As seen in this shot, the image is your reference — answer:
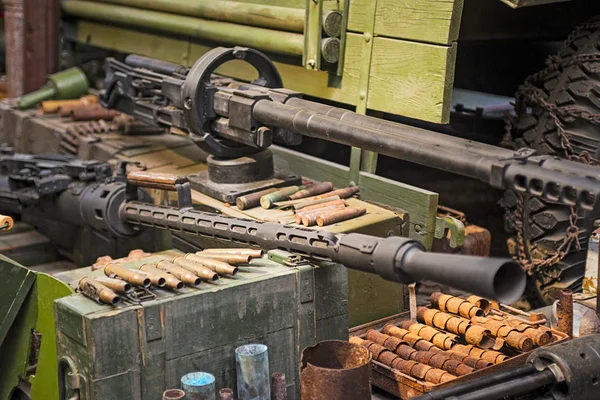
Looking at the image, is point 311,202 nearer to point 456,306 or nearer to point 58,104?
point 456,306

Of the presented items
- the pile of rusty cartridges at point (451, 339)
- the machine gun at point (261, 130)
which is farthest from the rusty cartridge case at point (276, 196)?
the pile of rusty cartridges at point (451, 339)

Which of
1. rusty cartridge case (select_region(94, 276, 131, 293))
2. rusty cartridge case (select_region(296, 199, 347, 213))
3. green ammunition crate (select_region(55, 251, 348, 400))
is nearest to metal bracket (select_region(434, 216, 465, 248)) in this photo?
rusty cartridge case (select_region(296, 199, 347, 213))

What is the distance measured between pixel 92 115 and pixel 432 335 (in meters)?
4.65

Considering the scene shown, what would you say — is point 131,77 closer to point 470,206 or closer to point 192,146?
point 192,146

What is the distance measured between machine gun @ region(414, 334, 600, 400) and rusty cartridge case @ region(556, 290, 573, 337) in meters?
0.74

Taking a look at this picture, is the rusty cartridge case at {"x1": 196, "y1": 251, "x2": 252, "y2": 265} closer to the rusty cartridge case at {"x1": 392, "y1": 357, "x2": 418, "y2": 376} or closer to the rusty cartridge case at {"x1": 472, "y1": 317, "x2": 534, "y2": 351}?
the rusty cartridge case at {"x1": 392, "y1": 357, "x2": 418, "y2": 376}

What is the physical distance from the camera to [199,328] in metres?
4.57

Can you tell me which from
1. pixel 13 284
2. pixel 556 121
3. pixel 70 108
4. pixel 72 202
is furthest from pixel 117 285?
pixel 70 108

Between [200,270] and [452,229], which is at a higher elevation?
[200,270]

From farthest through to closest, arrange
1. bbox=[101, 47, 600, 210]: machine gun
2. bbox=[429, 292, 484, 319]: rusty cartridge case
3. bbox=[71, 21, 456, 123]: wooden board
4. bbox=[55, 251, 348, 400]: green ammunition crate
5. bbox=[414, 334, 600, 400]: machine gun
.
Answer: bbox=[71, 21, 456, 123]: wooden board, bbox=[429, 292, 484, 319]: rusty cartridge case, bbox=[414, 334, 600, 400]: machine gun, bbox=[55, 251, 348, 400]: green ammunition crate, bbox=[101, 47, 600, 210]: machine gun

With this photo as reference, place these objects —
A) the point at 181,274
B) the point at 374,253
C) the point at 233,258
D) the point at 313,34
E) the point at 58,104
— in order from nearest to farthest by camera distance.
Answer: the point at 374,253 < the point at 181,274 < the point at 233,258 < the point at 313,34 < the point at 58,104

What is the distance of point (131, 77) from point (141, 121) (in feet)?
2.10

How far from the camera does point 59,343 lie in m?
4.53

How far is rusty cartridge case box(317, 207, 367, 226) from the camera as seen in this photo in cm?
581
